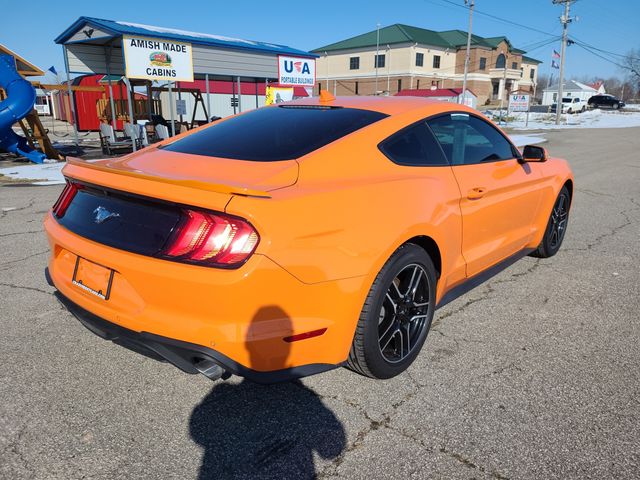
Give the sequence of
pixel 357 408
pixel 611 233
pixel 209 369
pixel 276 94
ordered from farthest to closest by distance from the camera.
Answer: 1. pixel 276 94
2. pixel 611 233
3. pixel 357 408
4. pixel 209 369

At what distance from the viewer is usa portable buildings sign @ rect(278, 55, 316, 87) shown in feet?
60.9

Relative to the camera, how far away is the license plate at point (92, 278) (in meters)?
2.36

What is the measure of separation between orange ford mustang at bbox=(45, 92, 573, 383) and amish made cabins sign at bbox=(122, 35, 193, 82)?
11615 millimetres

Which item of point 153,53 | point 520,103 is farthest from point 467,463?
point 520,103

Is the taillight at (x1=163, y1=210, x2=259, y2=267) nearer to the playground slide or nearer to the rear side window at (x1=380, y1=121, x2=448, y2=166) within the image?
the rear side window at (x1=380, y1=121, x2=448, y2=166)

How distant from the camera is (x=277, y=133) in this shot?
3053 mm

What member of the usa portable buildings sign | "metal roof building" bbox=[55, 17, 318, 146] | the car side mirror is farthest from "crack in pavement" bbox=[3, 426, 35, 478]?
the usa portable buildings sign

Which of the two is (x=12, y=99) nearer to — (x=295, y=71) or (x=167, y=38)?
(x=167, y=38)

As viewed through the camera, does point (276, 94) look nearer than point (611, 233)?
No

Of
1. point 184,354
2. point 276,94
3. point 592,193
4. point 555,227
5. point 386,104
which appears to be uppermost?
point 276,94

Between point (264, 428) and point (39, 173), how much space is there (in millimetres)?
11413

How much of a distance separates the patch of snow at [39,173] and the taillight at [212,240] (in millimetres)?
9210

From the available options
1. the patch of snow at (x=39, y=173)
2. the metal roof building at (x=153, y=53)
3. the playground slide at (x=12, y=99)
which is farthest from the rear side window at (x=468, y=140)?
the playground slide at (x=12, y=99)

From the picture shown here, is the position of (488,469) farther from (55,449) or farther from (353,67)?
(353,67)
